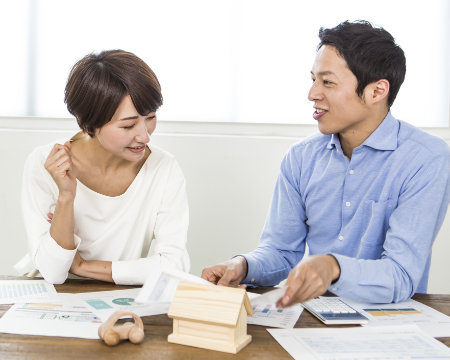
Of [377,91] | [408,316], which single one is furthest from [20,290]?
[377,91]

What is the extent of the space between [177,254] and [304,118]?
1.41 metres

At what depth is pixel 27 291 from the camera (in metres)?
1.20

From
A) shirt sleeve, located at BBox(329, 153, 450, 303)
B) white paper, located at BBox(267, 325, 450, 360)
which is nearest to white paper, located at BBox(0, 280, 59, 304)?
white paper, located at BBox(267, 325, 450, 360)

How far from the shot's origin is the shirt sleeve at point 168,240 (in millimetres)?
1334

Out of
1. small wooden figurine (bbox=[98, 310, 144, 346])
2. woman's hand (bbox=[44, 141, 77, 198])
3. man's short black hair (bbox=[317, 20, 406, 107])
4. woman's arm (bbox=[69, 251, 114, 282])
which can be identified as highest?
man's short black hair (bbox=[317, 20, 406, 107])

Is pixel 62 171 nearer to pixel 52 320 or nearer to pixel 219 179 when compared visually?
pixel 52 320

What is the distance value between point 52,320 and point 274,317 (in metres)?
0.50

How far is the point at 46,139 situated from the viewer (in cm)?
257

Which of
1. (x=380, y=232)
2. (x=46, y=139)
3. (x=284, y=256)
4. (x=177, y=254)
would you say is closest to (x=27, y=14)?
(x=46, y=139)

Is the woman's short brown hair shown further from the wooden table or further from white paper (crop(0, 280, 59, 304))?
the wooden table

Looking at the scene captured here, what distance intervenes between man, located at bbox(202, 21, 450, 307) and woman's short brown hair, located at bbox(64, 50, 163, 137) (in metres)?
0.55

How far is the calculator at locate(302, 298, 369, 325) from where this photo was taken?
3.28ft

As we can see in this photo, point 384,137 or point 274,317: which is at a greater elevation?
point 384,137

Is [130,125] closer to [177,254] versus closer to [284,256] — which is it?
[177,254]
